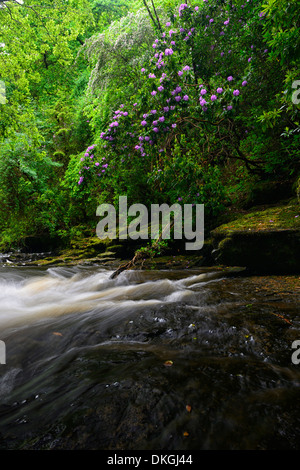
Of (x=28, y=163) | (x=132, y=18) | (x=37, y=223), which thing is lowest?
(x=37, y=223)

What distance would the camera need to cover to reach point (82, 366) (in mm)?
1768

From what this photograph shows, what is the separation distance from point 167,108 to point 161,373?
4.06m

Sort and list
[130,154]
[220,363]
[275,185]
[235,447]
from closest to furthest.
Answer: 1. [235,447]
2. [220,363]
3. [275,185]
4. [130,154]

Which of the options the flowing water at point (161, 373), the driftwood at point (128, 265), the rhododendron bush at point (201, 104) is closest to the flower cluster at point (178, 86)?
the rhododendron bush at point (201, 104)

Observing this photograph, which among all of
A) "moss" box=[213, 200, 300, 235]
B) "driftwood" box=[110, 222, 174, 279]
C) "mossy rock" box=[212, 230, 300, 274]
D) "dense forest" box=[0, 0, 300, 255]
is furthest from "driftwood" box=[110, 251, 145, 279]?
"mossy rock" box=[212, 230, 300, 274]

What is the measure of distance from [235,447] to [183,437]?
0.23m

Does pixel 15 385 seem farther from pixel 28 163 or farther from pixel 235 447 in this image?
pixel 28 163

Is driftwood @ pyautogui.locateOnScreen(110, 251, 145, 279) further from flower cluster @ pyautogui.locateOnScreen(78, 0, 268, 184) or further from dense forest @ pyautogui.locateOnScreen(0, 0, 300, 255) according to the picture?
flower cluster @ pyautogui.locateOnScreen(78, 0, 268, 184)

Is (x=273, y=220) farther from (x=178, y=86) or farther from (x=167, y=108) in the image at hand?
(x=178, y=86)

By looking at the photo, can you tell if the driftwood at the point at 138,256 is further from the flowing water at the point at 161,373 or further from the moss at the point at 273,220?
the flowing water at the point at 161,373

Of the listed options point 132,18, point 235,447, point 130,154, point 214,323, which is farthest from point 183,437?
point 132,18

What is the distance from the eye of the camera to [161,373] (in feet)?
4.96

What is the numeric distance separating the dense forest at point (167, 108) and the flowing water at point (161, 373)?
2.36 meters

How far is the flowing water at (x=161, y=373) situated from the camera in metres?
1.10
